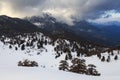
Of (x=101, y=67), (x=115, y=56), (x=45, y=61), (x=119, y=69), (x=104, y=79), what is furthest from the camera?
(x=45, y=61)

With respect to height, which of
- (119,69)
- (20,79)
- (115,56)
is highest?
(115,56)

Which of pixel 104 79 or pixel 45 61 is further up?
pixel 45 61

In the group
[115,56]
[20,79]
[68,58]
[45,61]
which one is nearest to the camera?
[20,79]

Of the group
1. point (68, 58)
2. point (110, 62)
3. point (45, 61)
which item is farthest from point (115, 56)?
point (45, 61)

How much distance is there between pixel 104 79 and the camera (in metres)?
34.7

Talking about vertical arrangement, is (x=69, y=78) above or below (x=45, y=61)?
below

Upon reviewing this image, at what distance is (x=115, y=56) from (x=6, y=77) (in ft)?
454

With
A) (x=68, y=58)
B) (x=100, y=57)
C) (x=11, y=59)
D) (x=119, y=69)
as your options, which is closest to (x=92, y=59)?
(x=100, y=57)

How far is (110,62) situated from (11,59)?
73.7 meters

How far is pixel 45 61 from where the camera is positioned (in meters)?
199

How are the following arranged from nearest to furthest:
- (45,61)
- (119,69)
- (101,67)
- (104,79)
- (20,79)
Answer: (20,79) → (104,79) → (119,69) → (101,67) → (45,61)

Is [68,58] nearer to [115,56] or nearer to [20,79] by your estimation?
[115,56]

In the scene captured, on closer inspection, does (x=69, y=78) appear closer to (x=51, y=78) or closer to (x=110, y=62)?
(x=51, y=78)

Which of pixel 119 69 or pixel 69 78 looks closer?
pixel 69 78
